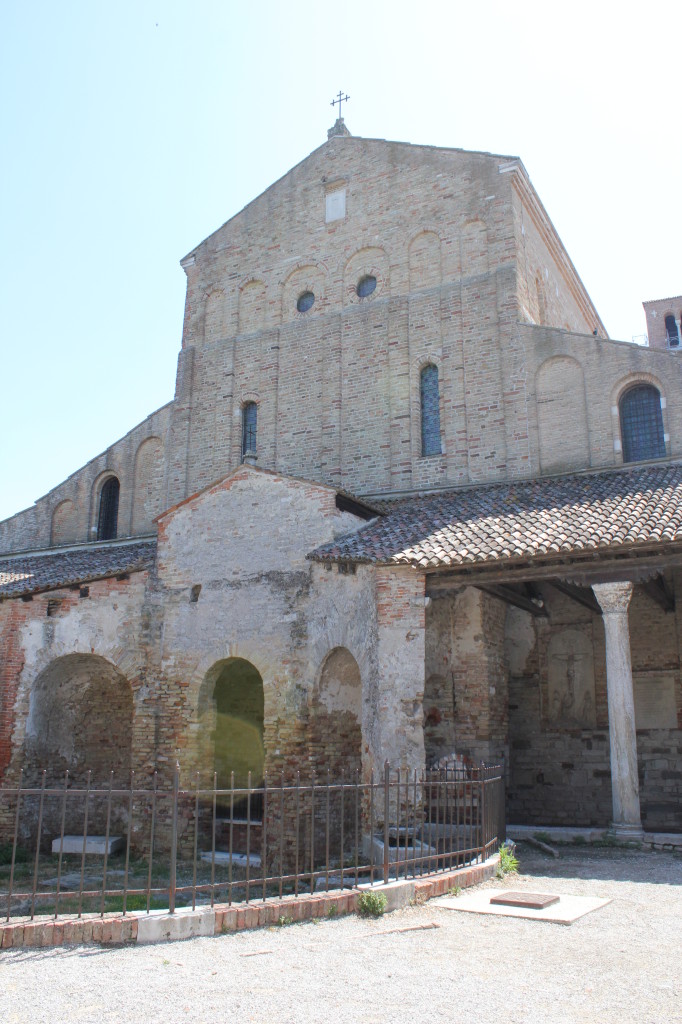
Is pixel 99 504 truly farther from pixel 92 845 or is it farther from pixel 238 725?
pixel 92 845

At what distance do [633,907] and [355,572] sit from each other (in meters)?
6.28

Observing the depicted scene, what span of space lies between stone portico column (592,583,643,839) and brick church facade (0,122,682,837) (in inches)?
1.6

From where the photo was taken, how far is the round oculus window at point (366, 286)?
18.3 meters

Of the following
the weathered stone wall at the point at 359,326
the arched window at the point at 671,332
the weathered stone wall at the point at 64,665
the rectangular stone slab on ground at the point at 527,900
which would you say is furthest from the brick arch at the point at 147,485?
the arched window at the point at 671,332

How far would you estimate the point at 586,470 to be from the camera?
596 inches

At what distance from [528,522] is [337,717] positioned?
418cm

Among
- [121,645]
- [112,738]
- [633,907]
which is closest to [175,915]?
[633,907]

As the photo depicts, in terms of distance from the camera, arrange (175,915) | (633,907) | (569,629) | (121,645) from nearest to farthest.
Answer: (175,915), (633,907), (121,645), (569,629)

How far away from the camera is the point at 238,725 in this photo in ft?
51.5

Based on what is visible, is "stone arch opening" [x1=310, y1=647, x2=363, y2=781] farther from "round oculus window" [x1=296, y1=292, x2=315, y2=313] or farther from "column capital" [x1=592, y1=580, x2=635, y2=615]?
"round oculus window" [x1=296, y1=292, x2=315, y2=313]

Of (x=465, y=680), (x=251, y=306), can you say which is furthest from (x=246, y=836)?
(x=251, y=306)

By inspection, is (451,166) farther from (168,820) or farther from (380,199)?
(168,820)

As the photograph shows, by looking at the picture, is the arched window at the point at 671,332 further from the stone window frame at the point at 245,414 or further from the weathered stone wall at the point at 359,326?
the stone window frame at the point at 245,414

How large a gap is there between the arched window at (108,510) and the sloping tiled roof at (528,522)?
8288 mm
